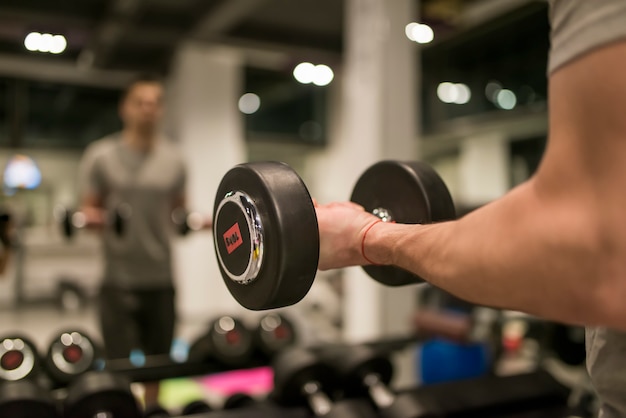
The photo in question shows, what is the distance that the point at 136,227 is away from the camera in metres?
2.43

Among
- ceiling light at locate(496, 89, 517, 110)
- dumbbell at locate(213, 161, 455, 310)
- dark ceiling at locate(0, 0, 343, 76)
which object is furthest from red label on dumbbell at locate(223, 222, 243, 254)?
ceiling light at locate(496, 89, 517, 110)

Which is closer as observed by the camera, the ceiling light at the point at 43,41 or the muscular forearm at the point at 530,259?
the muscular forearm at the point at 530,259

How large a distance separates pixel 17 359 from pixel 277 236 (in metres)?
1.31

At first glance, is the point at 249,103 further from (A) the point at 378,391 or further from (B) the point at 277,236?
(B) the point at 277,236

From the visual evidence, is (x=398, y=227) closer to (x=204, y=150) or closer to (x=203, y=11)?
(x=203, y=11)

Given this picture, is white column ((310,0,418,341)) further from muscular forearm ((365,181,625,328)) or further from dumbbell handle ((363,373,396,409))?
muscular forearm ((365,181,625,328))

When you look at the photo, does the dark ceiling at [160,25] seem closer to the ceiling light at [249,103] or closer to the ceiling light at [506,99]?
the ceiling light at [249,103]

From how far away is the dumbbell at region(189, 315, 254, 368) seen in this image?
2.03 metres

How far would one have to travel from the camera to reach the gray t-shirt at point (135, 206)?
2428 millimetres

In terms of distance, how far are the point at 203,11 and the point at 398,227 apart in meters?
5.06

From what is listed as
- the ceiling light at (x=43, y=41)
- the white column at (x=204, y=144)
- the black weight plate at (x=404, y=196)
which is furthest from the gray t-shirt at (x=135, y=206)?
the white column at (x=204, y=144)

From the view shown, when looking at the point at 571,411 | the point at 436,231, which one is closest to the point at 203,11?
the point at 571,411

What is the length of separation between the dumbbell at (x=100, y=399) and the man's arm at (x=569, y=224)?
1191 millimetres

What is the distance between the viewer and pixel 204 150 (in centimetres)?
619
